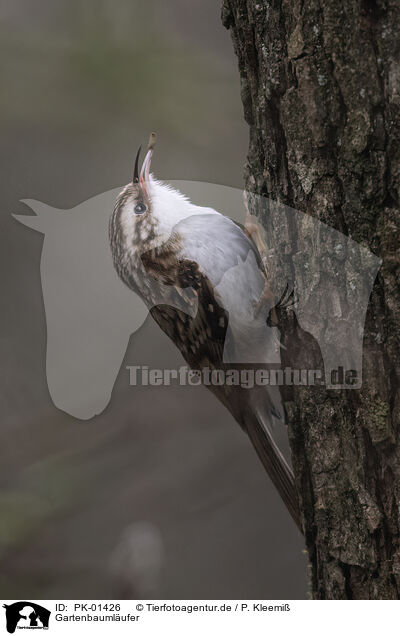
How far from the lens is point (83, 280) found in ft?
7.71

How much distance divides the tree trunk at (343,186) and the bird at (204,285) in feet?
1.10

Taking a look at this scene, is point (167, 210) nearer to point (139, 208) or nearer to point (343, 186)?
point (139, 208)

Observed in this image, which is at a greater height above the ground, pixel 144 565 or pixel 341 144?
pixel 341 144

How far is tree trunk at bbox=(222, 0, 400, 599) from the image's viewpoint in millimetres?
1094

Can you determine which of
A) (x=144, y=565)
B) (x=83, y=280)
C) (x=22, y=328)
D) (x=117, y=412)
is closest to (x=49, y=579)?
(x=144, y=565)

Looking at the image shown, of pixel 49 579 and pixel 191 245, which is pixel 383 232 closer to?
pixel 191 245

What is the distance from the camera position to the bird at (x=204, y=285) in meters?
1.75

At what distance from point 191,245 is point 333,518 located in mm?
908

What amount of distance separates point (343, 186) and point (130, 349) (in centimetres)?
160
